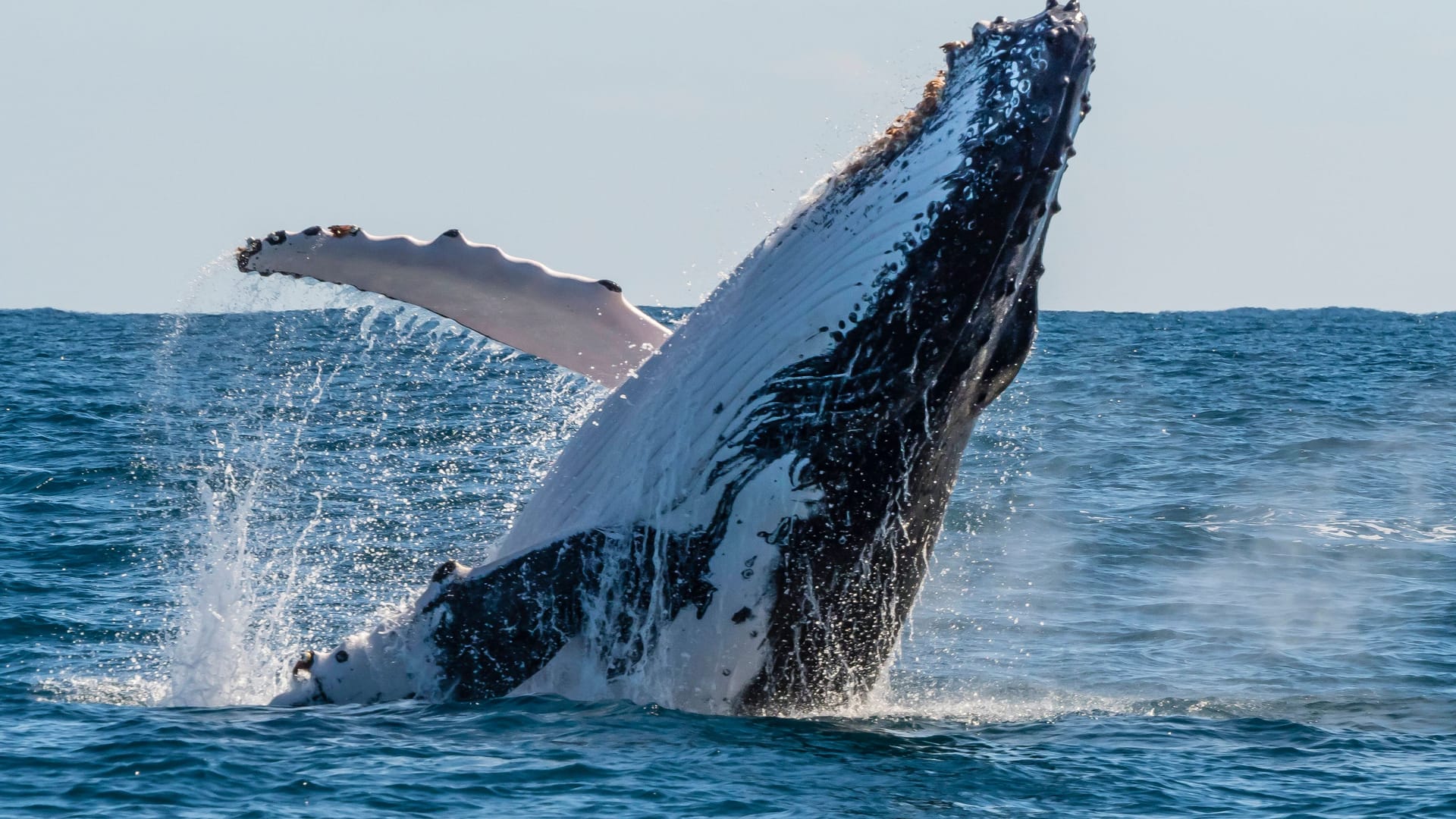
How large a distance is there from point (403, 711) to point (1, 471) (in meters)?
15.2

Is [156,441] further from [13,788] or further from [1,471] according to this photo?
[13,788]

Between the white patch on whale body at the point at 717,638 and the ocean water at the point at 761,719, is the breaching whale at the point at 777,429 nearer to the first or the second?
the white patch on whale body at the point at 717,638

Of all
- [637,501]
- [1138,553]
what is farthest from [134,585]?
[1138,553]

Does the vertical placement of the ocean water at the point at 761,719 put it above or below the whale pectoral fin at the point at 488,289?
below

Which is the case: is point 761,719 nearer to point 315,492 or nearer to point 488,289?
point 488,289

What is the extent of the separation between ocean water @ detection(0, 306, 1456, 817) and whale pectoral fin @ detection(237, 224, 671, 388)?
267 mm

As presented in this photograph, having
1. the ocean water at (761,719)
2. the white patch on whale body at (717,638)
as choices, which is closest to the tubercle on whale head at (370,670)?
the ocean water at (761,719)

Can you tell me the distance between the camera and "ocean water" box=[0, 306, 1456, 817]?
9133 millimetres

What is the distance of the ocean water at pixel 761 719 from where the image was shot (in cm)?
913

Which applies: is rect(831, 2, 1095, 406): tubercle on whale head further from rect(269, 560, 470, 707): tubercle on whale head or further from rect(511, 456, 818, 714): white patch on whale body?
rect(269, 560, 470, 707): tubercle on whale head

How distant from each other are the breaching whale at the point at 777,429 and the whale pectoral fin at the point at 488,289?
2 centimetres

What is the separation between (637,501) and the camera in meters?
9.66

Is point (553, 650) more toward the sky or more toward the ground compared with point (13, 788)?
more toward the sky

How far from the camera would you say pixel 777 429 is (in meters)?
9.30
